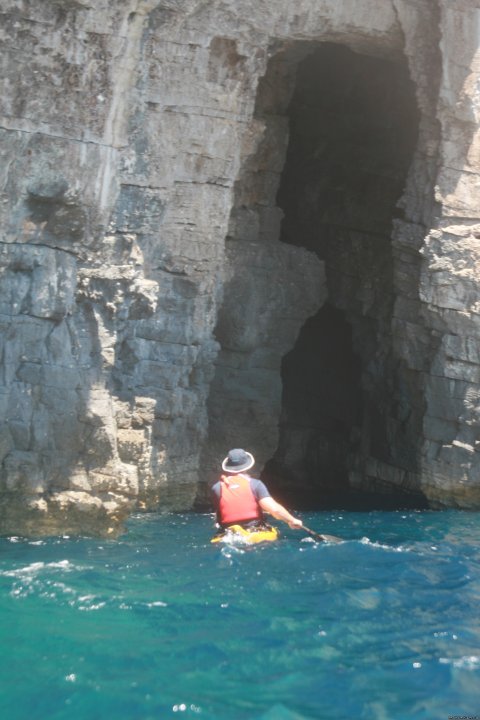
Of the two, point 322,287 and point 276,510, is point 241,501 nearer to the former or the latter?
point 276,510

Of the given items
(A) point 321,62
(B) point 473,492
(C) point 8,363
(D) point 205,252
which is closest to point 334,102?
(A) point 321,62

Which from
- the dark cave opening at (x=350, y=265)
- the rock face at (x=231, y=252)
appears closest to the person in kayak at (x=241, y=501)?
the rock face at (x=231, y=252)

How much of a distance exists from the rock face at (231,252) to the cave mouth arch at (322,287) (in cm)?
4

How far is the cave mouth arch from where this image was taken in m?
15.5

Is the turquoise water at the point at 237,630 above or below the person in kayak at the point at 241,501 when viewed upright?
below

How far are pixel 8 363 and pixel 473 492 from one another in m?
6.55

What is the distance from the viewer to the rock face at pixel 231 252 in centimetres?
1117

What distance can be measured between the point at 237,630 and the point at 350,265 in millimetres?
9529

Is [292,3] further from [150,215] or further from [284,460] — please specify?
[284,460]

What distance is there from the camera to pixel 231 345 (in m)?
15.6

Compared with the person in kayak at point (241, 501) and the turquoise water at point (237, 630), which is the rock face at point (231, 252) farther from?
the turquoise water at point (237, 630)

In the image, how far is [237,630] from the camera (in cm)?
851

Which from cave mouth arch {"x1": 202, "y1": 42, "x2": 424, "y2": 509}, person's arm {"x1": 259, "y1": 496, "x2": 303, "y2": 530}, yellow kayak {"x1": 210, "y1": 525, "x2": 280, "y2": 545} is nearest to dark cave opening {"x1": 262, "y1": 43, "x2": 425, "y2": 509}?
cave mouth arch {"x1": 202, "y1": 42, "x2": 424, "y2": 509}

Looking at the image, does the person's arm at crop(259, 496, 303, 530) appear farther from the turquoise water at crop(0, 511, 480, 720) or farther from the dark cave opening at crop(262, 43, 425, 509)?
the dark cave opening at crop(262, 43, 425, 509)
